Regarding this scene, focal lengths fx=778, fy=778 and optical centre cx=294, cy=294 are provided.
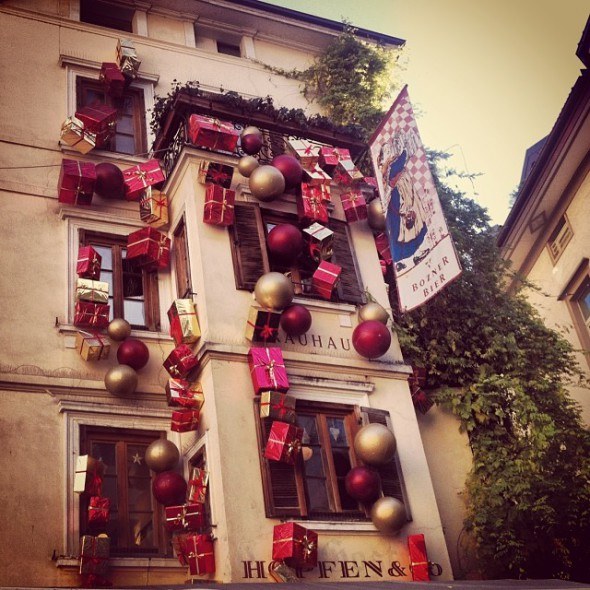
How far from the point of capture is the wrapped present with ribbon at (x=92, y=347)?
10852 mm

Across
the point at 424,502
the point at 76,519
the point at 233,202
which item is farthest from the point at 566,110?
the point at 76,519

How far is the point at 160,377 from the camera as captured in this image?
11336mm

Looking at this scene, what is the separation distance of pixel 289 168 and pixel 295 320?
273 centimetres

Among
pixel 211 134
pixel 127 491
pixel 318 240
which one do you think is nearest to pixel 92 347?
pixel 127 491

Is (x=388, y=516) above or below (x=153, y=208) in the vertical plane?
below

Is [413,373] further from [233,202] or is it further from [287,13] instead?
[287,13]

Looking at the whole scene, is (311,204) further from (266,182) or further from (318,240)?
(266,182)

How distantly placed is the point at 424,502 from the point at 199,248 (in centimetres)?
477

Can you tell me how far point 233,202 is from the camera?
1177 centimetres

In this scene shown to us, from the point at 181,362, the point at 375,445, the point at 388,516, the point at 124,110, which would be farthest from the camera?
the point at 124,110

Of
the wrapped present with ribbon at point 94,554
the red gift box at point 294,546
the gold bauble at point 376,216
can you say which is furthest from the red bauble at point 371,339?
the wrapped present with ribbon at point 94,554

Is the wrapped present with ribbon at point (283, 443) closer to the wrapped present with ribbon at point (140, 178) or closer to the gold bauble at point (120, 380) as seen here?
the gold bauble at point (120, 380)

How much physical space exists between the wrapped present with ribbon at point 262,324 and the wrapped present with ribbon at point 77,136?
4614 millimetres

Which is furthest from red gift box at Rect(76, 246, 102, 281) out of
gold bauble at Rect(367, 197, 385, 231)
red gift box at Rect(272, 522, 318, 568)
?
red gift box at Rect(272, 522, 318, 568)
